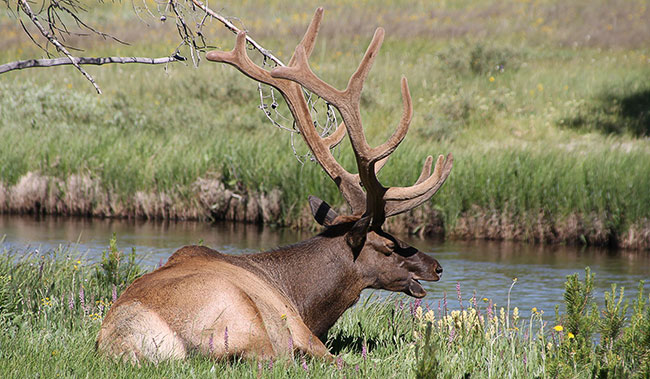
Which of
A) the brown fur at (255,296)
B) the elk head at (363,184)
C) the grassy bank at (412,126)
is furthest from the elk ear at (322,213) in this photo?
the grassy bank at (412,126)

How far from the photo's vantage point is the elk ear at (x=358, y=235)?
566 cm

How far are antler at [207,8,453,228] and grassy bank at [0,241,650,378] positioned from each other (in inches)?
37.1

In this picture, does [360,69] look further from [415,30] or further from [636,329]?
[415,30]

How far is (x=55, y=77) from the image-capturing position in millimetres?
28422

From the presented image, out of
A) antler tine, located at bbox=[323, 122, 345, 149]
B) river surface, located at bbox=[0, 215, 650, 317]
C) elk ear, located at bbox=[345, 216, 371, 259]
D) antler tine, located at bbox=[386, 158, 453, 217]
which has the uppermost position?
antler tine, located at bbox=[323, 122, 345, 149]

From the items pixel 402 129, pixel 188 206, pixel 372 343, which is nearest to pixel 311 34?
pixel 402 129

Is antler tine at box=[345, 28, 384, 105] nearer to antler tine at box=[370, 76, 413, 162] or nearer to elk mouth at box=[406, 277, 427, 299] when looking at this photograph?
antler tine at box=[370, 76, 413, 162]

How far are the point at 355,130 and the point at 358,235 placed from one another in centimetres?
72

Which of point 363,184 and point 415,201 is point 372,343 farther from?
point 363,184

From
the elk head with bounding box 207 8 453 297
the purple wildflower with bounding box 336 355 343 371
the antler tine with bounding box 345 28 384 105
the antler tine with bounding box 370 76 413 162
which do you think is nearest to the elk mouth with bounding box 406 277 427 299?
the elk head with bounding box 207 8 453 297

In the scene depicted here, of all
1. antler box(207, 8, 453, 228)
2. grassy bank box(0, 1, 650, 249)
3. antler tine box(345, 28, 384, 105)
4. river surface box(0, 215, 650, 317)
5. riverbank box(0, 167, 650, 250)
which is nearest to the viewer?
antler tine box(345, 28, 384, 105)

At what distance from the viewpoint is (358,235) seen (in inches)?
227

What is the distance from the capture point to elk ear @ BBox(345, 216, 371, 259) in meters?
5.66

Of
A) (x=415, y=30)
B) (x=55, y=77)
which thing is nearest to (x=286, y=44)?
(x=415, y=30)
